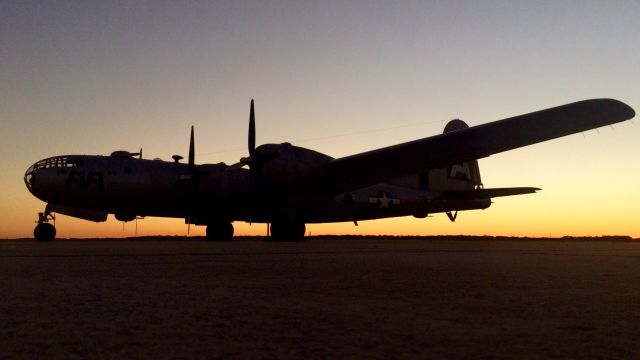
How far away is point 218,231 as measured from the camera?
25344mm

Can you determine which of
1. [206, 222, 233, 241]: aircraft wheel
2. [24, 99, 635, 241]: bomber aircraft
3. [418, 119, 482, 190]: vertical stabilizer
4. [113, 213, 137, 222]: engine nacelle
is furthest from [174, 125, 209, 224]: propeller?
[418, 119, 482, 190]: vertical stabilizer

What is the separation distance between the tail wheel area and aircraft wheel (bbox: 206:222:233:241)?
528 centimetres

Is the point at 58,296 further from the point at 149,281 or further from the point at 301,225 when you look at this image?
the point at 301,225

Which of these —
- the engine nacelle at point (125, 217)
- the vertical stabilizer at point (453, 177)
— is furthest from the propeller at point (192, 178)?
the vertical stabilizer at point (453, 177)

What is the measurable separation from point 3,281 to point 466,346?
4834mm

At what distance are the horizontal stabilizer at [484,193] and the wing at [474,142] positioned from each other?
997cm

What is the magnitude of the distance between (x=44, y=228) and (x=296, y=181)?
1169 centimetres

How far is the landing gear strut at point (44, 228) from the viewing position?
2302 cm

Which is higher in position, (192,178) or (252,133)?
(252,133)

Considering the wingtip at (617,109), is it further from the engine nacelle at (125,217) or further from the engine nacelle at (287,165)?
the engine nacelle at (125,217)

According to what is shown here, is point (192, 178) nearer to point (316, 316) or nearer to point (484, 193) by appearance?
point (484, 193)

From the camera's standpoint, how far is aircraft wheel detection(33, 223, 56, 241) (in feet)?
75.5

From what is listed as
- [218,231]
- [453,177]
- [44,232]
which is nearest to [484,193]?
[453,177]

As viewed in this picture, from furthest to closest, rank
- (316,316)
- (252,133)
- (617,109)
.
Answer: (252,133), (617,109), (316,316)
